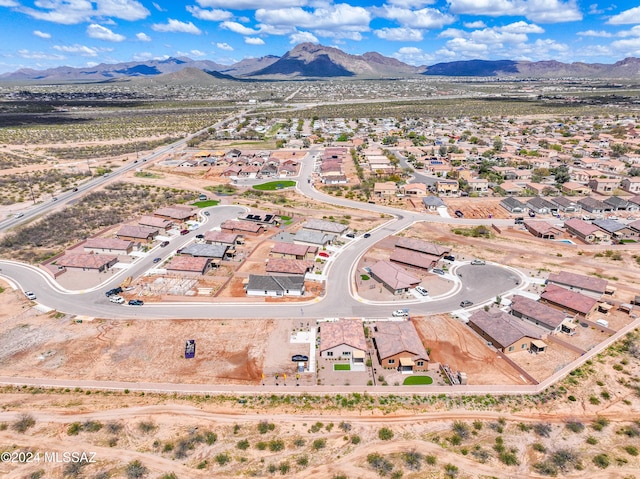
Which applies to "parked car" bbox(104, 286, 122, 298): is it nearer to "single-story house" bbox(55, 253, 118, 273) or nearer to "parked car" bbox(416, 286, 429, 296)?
"single-story house" bbox(55, 253, 118, 273)

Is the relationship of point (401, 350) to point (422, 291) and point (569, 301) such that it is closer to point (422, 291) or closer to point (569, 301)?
point (422, 291)

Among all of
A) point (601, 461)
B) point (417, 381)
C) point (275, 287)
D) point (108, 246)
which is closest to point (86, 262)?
point (108, 246)

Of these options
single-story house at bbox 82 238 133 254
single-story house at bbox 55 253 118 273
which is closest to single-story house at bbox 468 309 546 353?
single-story house at bbox 55 253 118 273

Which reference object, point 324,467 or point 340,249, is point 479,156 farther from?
point 324,467

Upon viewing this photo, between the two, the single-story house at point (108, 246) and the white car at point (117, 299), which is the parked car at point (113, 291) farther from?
the single-story house at point (108, 246)

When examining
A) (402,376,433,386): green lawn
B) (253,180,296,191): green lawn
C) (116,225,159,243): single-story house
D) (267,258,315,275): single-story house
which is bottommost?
(402,376,433,386): green lawn
